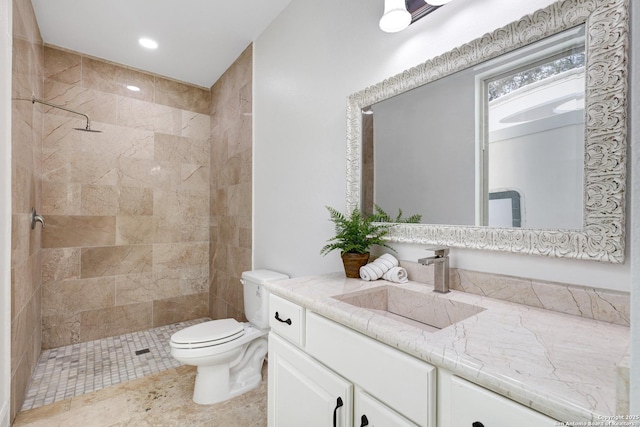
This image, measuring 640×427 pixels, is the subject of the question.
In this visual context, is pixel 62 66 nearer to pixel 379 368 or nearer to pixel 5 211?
pixel 5 211

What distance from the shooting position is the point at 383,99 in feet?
4.96

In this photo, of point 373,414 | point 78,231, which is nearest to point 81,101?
point 78,231

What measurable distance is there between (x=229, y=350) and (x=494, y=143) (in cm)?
182

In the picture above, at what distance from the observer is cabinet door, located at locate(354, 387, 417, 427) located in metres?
0.80

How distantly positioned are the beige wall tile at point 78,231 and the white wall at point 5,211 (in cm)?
122

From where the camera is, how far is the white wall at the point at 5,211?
1.61 meters

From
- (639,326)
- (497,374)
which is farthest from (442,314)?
(639,326)

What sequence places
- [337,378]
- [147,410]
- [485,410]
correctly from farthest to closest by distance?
[147,410] → [337,378] → [485,410]

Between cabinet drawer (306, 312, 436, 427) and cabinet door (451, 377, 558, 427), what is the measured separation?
0.06 m

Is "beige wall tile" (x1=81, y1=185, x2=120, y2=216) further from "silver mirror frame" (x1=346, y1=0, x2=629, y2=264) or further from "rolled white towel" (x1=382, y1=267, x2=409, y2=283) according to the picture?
"silver mirror frame" (x1=346, y1=0, x2=629, y2=264)

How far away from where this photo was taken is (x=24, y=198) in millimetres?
2018

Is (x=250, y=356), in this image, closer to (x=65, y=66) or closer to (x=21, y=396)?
(x=21, y=396)

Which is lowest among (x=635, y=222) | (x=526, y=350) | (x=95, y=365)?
(x=95, y=365)

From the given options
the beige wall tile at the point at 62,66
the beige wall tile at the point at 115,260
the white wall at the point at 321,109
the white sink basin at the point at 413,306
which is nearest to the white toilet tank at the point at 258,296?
the white wall at the point at 321,109
